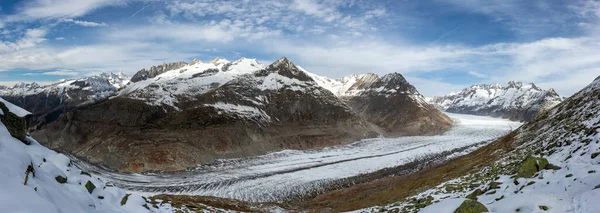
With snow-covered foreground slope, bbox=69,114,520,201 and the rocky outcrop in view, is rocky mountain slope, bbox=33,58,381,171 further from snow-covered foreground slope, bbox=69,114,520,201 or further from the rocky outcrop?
the rocky outcrop

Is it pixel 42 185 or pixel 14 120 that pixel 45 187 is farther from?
pixel 14 120

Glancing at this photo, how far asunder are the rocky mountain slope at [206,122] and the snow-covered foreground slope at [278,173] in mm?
10317

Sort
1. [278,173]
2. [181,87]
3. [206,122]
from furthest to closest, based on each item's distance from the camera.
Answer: [181,87]
[206,122]
[278,173]

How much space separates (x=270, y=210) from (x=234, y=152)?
77021mm

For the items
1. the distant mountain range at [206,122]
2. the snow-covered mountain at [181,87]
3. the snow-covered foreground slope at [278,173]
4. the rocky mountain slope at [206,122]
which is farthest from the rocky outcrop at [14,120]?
the snow-covered mountain at [181,87]

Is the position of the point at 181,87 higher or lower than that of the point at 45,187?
higher

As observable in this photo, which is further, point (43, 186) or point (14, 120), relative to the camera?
point (14, 120)

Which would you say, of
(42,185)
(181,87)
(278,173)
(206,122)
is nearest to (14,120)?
(42,185)

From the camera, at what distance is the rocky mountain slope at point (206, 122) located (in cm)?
11450

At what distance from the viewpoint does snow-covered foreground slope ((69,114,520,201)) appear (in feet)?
258

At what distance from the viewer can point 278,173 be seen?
317 ft

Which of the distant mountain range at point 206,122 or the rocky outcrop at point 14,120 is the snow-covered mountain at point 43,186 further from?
the distant mountain range at point 206,122

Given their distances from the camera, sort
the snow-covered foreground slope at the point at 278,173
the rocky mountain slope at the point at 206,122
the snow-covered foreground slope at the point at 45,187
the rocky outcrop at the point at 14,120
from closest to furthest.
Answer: the snow-covered foreground slope at the point at 45,187
the rocky outcrop at the point at 14,120
the snow-covered foreground slope at the point at 278,173
the rocky mountain slope at the point at 206,122

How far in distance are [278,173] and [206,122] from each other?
52365mm
